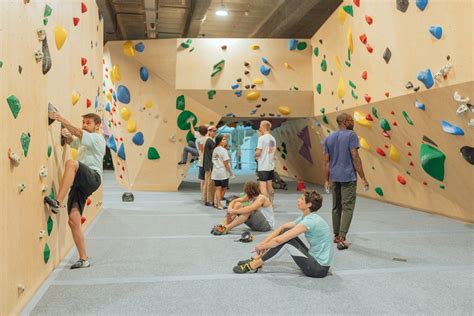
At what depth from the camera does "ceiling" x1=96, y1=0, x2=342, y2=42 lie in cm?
834

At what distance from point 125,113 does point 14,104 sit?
6.51 meters

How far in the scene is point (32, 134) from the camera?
2.59 m

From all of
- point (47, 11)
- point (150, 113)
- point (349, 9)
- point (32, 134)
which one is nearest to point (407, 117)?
point (349, 9)

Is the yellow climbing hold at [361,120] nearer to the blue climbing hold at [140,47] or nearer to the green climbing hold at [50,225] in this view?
the blue climbing hold at [140,47]

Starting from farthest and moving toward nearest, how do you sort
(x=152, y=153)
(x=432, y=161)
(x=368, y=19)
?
(x=152, y=153) < (x=368, y=19) < (x=432, y=161)

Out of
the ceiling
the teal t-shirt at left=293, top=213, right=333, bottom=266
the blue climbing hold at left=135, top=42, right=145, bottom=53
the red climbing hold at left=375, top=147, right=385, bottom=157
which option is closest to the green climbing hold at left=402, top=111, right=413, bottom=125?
the red climbing hold at left=375, top=147, right=385, bottom=157

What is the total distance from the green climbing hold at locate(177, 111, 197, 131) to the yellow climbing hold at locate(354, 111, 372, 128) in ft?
11.5

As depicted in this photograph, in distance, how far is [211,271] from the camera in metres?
3.17

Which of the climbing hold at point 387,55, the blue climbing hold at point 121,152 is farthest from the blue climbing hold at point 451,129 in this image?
the blue climbing hold at point 121,152

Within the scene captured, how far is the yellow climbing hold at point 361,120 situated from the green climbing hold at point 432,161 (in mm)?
1151

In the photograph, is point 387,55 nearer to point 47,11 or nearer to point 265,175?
point 265,175

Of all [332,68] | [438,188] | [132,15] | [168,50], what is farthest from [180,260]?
[132,15]

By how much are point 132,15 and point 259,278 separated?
7.83 m

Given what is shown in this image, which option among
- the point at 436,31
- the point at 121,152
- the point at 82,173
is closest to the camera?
the point at 82,173
